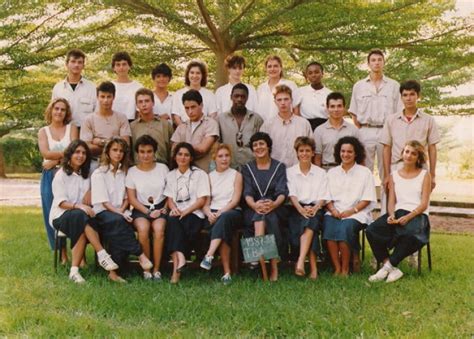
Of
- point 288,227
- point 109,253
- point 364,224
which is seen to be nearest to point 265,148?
point 288,227

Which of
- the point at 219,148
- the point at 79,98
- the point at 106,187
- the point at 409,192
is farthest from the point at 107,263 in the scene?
the point at 409,192

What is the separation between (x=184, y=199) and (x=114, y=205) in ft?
2.44

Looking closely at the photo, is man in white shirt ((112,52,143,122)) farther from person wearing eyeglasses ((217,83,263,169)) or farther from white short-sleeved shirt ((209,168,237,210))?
white short-sleeved shirt ((209,168,237,210))

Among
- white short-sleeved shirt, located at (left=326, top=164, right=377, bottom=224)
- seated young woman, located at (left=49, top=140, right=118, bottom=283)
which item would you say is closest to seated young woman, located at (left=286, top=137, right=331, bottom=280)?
white short-sleeved shirt, located at (left=326, top=164, right=377, bottom=224)

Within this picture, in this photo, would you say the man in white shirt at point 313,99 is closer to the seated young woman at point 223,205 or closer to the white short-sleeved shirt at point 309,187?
the white short-sleeved shirt at point 309,187

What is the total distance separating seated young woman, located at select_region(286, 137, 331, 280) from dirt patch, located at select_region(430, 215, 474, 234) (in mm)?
6739

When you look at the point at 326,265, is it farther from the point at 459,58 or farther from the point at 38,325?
the point at 459,58

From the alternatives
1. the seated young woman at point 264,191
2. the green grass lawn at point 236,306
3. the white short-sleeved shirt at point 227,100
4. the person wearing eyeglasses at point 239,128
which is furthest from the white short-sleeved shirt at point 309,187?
the white short-sleeved shirt at point 227,100

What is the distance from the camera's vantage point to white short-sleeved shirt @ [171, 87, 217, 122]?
7.09 metres

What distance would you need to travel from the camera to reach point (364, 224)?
21.1ft

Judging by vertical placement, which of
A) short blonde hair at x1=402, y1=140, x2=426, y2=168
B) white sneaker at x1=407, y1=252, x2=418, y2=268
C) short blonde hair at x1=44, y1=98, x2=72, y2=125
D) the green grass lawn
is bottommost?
white sneaker at x1=407, y1=252, x2=418, y2=268

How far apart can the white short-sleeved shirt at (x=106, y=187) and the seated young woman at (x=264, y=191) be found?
132 centimetres

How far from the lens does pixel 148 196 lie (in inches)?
Answer: 256

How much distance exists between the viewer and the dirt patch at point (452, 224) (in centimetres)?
1268
